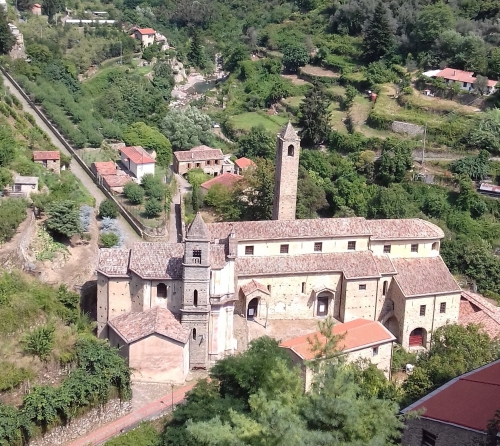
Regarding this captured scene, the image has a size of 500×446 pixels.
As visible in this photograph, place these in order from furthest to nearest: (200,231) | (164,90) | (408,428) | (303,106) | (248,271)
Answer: (164,90) → (303,106) → (248,271) → (200,231) → (408,428)

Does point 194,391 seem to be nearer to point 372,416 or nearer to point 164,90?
point 372,416

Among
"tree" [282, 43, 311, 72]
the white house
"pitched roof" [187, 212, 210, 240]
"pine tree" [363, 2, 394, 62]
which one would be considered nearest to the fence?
the white house

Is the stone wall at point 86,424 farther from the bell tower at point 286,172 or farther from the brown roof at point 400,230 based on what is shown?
the brown roof at point 400,230

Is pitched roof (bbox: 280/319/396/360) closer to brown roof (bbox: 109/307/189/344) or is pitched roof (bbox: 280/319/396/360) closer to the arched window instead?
brown roof (bbox: 109/307/189/344)

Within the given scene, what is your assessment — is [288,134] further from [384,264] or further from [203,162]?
[203,162]

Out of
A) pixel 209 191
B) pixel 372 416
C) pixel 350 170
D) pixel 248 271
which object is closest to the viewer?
pixel 372 416

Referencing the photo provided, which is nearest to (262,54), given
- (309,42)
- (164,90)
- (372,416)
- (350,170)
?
(309,42)

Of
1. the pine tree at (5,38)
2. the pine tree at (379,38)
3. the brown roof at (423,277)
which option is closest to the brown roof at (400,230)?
the brown roof at (423,277)

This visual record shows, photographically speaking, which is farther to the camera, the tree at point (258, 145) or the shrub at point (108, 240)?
the tree at point (258, 145)
